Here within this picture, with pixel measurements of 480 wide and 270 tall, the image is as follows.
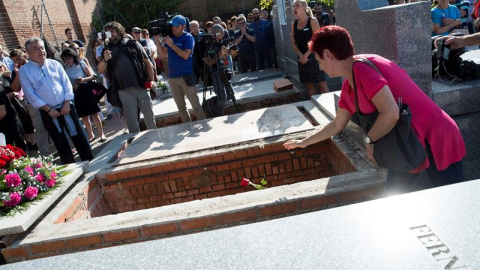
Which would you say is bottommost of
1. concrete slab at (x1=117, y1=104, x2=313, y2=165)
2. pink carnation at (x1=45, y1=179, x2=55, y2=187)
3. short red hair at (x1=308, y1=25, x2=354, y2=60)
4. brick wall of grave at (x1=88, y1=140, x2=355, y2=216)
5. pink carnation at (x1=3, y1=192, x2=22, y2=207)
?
brick wall of grave at (x1=88, y1=140, x2=355, y2=216)

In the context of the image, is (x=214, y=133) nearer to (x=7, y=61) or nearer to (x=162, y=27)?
(x=162, y=27)

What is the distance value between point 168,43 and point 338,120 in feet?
11.4

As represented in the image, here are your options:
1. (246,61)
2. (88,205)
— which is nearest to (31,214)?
(88,205)

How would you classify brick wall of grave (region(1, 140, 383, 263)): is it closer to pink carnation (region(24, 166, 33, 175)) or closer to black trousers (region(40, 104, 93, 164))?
pink carnation (region(24, 166, 33, 175))

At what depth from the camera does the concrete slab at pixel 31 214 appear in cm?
253

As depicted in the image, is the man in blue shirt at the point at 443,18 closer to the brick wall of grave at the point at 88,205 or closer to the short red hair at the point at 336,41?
the short red hair at the point at 336,41

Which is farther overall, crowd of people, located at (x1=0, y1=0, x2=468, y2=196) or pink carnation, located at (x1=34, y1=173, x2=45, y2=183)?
pink carnation, located at (x1=34, y1=173, x2=45, y2=183)

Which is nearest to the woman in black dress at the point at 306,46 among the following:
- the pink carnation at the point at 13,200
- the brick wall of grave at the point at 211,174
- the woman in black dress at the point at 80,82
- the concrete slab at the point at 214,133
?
the concrete slab at the point at 214,133

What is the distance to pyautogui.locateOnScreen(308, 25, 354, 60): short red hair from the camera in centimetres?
206

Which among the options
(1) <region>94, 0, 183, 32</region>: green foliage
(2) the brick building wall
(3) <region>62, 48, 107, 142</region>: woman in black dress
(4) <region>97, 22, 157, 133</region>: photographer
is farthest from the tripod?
(1) <region>94, 0, 183, 32</region>: green foliage

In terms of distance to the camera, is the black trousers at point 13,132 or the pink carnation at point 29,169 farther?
the black trousers at point 13,132

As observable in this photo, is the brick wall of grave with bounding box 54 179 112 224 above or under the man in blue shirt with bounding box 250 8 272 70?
under

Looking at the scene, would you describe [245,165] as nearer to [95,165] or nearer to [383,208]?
[95,165]

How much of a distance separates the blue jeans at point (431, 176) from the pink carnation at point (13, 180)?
2866mm
